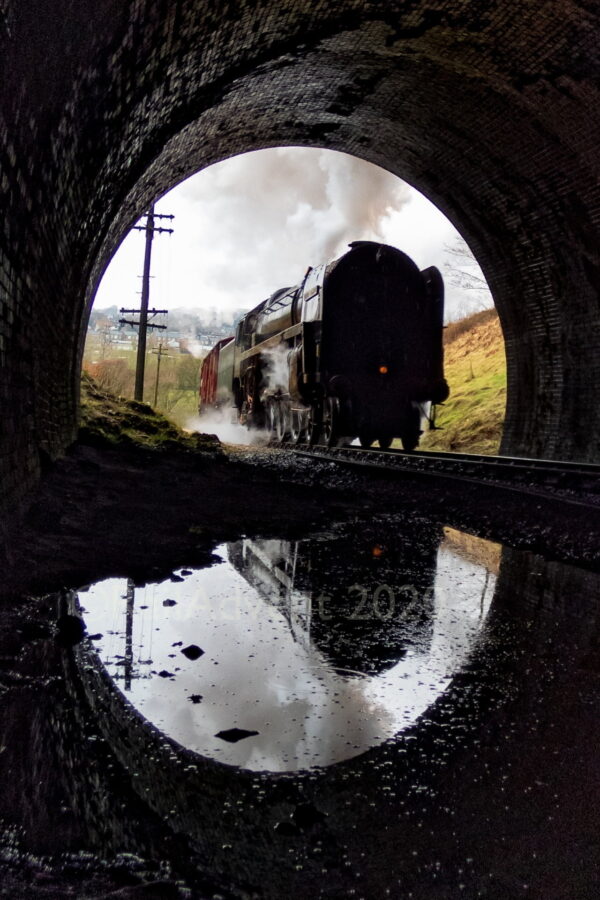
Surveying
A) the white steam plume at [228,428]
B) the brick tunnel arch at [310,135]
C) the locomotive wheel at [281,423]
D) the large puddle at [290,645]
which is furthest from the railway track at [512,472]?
the white steam plume at [228,428]

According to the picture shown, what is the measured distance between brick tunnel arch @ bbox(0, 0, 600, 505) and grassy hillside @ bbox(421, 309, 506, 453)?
4421 mm

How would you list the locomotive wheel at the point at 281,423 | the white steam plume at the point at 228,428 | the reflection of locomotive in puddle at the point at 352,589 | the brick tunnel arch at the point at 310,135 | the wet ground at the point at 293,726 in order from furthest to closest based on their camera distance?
the white steam plume at the point at 228,428 < the locomotive wheel at the point at 281,423 < the brick tunnel arch at the point at 310,135 < the reflection of locomotive in puddle at the point at 352,589 < the wet ground at the point at 293,726

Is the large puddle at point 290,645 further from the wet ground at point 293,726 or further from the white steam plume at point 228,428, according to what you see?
the white steam plume at point 228,428

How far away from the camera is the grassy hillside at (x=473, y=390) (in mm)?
26156

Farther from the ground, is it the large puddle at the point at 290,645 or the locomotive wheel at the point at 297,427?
the locomotive wheel at the point at 297,427

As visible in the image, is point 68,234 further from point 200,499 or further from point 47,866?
point 47,866

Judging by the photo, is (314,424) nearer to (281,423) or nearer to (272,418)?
(281,423)

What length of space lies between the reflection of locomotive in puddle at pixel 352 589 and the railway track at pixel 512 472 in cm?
279

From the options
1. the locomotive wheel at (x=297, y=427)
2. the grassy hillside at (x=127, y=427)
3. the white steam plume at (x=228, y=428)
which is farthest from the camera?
the white steam plume at (x=228, y=428)

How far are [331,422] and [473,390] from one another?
19.6 metres

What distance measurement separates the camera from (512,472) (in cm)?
1128

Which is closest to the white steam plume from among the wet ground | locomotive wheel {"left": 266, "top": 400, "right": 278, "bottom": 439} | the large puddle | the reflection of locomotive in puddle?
locomotive wheel {"left": 266, "top": 400, "right": 278, "bottom": 439}

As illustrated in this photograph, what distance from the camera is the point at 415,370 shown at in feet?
50.0

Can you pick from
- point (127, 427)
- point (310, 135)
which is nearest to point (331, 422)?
point (127, 427)
